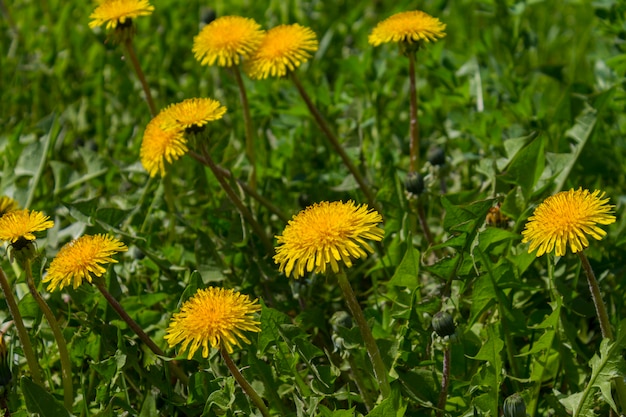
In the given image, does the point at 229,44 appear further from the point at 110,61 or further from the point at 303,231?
the point at 110,61

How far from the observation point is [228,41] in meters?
2.17

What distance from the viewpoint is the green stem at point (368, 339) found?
1.54 metres

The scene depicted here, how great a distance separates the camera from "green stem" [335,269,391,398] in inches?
60.7

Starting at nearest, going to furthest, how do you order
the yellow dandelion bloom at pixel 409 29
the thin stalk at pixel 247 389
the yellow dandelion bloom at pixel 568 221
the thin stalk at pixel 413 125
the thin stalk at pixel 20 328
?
1. the yellow dandelion bloom at pixel 568 221
2. the thin stalk at pixel 247 389
3. the thin stalk at pixel 20 328
4. the yellow dandelion bloom at pixel 409 29
5. the thin stalk at pixel 413 125

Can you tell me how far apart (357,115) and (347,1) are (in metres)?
1.47

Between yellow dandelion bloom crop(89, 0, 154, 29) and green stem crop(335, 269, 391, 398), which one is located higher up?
yellow dandelion bloom crop(89, 0, 154, 29)

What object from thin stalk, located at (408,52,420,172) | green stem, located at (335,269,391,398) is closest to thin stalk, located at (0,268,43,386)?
green stem, located at (335,269,391,398)

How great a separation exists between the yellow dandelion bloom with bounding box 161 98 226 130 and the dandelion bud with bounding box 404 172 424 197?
51 cm

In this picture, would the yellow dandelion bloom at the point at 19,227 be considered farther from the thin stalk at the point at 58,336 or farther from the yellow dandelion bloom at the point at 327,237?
the yellow dandelion bloom at the point at 327,237

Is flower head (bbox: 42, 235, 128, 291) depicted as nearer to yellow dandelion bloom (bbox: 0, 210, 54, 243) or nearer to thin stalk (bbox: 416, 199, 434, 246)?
yellow dandelion bloom (bbox: 0, 210, 54, 243)

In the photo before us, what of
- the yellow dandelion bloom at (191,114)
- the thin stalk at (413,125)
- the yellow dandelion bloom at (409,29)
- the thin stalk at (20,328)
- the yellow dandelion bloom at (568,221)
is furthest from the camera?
the thin stalk at (413,125)

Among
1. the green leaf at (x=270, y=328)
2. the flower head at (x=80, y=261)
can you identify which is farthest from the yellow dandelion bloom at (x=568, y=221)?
the flower head at (x=80, y=261)

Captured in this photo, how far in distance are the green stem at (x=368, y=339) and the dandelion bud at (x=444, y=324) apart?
13 centimetres

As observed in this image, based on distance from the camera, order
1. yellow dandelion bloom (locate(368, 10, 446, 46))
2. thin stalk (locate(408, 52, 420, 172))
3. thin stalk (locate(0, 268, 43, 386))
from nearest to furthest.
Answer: thin stalk (locate(0, 268, 43, 386)) < yellow dandelion bloom (locate(368, 10, 446, 46)) < thin stalk (locate(408, 52, 420, 172))
